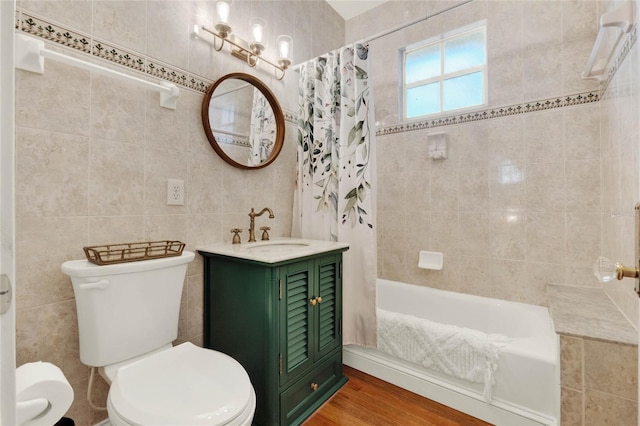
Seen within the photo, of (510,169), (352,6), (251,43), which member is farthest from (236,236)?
(352,6)

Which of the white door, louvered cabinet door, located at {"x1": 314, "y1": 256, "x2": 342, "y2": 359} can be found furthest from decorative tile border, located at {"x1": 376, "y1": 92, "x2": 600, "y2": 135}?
the white door

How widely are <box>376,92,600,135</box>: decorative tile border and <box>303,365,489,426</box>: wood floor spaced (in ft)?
Answer: 6.22

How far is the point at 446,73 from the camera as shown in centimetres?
240

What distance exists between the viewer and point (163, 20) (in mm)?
A: 1477

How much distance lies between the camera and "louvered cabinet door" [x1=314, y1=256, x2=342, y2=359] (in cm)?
162

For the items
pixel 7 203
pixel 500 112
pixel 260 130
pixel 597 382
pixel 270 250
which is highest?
pixel 500 112

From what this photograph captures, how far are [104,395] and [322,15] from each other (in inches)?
115

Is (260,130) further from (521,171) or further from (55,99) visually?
(521,171)

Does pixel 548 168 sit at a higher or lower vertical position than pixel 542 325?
higher

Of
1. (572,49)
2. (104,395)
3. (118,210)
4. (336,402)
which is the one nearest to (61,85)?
(118,210)

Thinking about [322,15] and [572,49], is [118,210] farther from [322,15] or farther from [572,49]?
[572,49]

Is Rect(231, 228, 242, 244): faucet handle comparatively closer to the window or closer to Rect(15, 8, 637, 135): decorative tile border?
Rect(15, 8, 637, 135): decorative tile border

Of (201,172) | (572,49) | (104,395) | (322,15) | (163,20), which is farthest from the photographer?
(322,15)

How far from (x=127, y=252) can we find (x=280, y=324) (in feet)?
2.44
